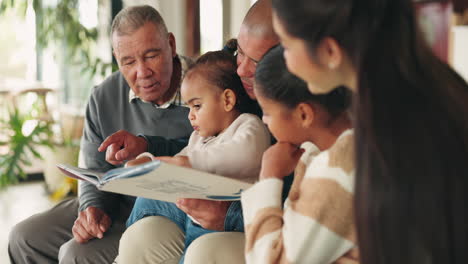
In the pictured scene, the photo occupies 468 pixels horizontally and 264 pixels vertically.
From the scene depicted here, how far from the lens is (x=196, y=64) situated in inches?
66.1

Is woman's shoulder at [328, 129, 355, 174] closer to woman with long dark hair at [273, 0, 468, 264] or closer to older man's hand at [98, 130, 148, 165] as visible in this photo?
woman with long dark hair at [273, 0, 468, 264]

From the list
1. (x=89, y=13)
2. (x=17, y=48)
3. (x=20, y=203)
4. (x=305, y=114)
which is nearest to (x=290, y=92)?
(x=305, y=114)

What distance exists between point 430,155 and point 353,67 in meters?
0.19

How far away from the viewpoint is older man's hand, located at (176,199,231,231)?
1562 mm

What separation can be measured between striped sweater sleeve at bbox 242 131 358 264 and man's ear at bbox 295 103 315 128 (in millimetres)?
131

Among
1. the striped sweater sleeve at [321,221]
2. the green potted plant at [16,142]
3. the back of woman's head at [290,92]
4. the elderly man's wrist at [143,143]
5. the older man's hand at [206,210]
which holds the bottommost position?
the green potted plant at [16,142]

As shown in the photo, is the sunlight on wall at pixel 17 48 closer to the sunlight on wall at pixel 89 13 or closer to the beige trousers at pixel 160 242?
the sunlight on wall at pixel 89 13

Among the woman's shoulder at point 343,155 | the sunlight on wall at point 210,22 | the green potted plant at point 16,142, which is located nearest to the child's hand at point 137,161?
the woman's shoulder at point 343,155

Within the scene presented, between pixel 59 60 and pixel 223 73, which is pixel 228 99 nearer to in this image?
pixel 223 73

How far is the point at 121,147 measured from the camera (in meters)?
1.74

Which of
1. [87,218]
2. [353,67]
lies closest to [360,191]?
[353,67]

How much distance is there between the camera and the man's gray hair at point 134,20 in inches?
79.6

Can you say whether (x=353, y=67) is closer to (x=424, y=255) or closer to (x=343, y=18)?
(x=343, y=18)

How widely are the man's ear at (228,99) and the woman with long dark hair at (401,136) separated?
692mm
